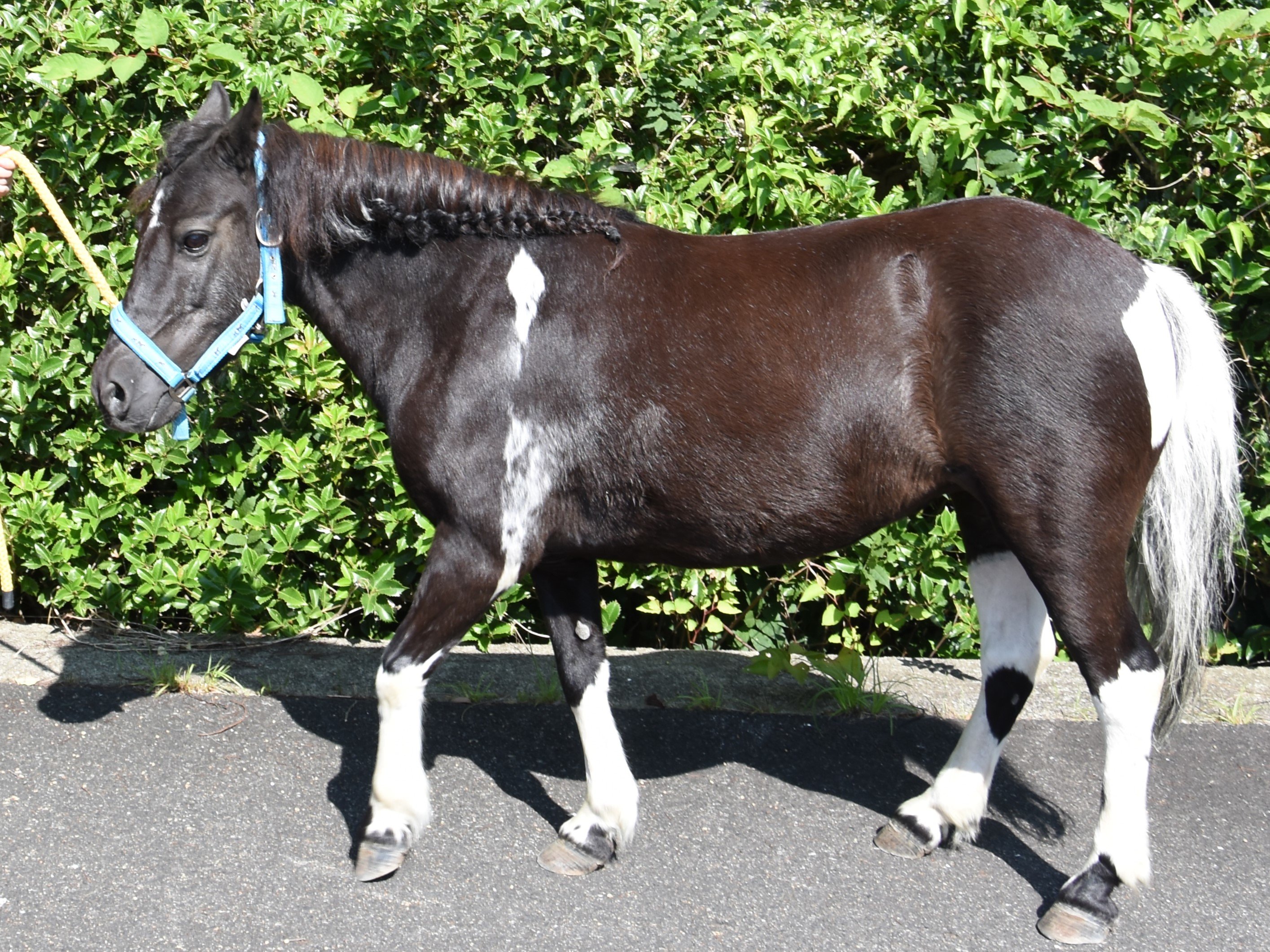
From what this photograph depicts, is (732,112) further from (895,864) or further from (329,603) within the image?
(895,864)

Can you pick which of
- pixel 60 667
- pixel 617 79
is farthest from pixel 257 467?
pixel 617 79

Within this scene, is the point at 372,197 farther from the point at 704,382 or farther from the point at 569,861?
the point at 569,861

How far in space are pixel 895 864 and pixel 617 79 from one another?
2.86 meters

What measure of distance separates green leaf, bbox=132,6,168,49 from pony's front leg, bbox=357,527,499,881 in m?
2.38

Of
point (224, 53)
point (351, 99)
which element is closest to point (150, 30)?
point (224, 53)

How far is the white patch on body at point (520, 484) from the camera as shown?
2.89 metres

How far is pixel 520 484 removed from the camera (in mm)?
2900

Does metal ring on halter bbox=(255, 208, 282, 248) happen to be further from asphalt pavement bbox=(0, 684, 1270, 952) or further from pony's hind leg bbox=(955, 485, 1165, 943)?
pony's hind leg bbox=(955, 485, 1165, 943)

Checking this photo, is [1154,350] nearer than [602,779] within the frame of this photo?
Yes

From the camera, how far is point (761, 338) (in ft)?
9.50

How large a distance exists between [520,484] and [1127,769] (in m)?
1.66

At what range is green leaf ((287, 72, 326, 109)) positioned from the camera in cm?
400

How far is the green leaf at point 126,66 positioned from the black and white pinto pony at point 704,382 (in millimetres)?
1403

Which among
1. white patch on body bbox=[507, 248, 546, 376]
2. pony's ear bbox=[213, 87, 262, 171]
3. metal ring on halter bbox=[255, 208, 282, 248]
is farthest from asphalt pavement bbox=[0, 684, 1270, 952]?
pony's ear bbox=[213, 87, 262, 171]
